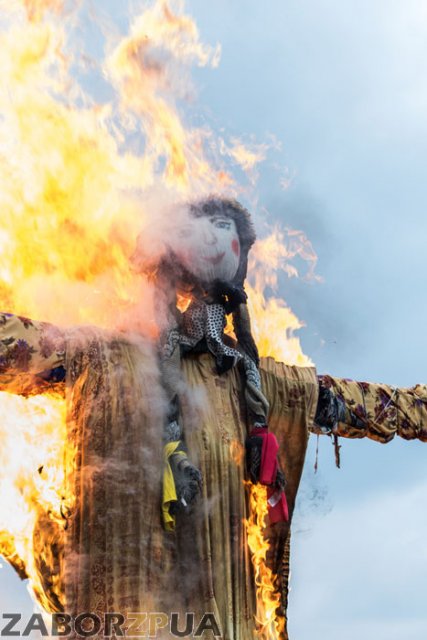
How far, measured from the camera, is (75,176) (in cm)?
702

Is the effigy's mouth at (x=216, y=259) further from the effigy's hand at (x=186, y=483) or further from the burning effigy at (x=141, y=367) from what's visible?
the effigy's hand at (x=186, y=483)

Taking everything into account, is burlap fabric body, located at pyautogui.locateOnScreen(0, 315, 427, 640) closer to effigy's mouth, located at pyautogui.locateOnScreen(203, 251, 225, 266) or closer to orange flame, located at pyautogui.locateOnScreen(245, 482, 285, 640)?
orange flame, located at pyautogui.locateOnScreen(245, 482, 285, 640)

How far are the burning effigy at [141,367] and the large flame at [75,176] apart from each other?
1 cm

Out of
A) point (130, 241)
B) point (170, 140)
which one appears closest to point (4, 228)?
point (130, 241)

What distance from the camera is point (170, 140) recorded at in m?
7.21

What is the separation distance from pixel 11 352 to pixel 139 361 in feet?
2.85

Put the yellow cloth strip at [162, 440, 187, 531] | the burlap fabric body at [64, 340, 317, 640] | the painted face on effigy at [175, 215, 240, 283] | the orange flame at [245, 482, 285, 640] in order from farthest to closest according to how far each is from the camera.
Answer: the painted face on effigy at [175, 215, 240, 283] → the orange flame at [245, 482, 285, 640] → the yellow cloth strip at [162, 440, 187, 531] → the burlap fabric body at [64, 340, 317, 640]

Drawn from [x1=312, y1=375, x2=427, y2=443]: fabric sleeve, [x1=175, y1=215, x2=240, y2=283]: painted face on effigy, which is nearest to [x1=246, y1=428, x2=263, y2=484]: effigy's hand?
[x1=312, y1=375, x2=427, y2=443]: fabric sleeve

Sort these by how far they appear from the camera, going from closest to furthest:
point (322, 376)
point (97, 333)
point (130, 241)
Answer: point (97, 333) → point (130, 241) → point (322, 376)

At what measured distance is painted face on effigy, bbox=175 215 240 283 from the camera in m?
6.98

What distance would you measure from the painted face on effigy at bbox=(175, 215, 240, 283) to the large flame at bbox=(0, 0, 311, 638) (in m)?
0.27

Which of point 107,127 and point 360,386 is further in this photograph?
point 360,386

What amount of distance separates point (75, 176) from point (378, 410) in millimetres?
2967

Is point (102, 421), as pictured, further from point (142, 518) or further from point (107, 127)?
point (107, 127)
